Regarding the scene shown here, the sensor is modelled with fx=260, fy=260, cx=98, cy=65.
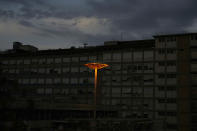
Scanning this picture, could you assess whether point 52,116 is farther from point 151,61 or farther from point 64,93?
point 151,61

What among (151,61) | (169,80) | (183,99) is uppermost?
(151,61)

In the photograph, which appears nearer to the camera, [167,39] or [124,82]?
[167,39]

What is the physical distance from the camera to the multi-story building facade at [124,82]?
56875 millimetres

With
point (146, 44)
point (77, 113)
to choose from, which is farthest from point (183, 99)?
point (77, 113)

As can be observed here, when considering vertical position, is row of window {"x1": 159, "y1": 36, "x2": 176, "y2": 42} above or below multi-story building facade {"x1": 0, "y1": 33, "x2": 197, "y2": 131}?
above

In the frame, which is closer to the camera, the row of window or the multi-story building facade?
the multi-story building facade

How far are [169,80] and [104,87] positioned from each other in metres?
16.3

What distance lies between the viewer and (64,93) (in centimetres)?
7025

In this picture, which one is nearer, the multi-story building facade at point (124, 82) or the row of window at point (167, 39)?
the multi-story building facade at point (124, 82)

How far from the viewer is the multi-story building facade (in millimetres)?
56875

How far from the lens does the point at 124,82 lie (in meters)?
64.2

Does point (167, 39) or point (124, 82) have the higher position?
point (167, 39)

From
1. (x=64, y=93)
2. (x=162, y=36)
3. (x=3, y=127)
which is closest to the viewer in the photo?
(x=3, y=127)

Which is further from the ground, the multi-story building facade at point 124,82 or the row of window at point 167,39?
the row of window at point 167,39
